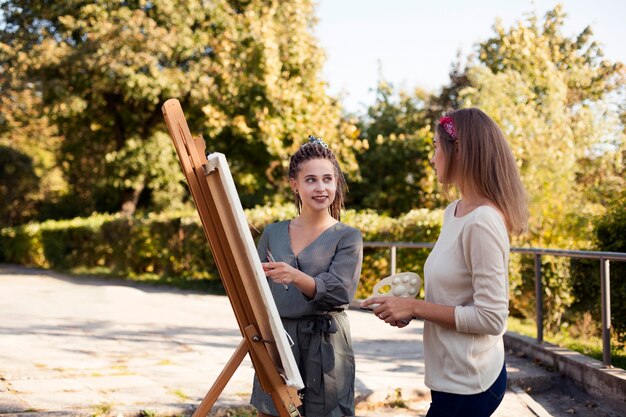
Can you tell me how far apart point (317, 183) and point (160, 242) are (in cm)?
1374

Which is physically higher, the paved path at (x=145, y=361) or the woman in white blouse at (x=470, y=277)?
the woman in white blouse at (x=470, y=277)

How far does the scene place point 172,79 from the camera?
20031 mm

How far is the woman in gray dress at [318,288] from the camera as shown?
9.25 ft

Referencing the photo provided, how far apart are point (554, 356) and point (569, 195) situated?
7356 mm

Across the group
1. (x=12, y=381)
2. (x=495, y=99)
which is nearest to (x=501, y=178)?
(x=12, y=381)

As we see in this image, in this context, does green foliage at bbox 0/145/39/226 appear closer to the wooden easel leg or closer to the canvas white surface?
the wooden easel leg

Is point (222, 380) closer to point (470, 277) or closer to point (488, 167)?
point (470, 277)

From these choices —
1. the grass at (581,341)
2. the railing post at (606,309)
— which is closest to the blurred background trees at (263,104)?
the grass at (581,341)

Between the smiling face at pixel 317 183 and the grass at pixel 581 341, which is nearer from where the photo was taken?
the smiling face at pixel 317 183

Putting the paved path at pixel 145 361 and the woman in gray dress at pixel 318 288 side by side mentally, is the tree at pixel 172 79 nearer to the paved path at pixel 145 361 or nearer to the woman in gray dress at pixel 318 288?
the paved path at pixel 145 361

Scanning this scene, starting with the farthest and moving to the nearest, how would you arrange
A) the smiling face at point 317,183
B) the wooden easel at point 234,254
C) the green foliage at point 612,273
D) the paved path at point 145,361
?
the green foliage at point 612,273 → the paved path at point 145,361 → the smiling face at point 317,183 → the wooden easel at point 234,254

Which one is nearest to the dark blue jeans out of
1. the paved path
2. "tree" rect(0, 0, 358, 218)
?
the paved path

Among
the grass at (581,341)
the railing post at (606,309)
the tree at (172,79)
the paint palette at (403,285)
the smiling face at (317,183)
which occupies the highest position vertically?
the tree at (172,79)

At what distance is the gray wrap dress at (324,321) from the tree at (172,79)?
39.5 feet
